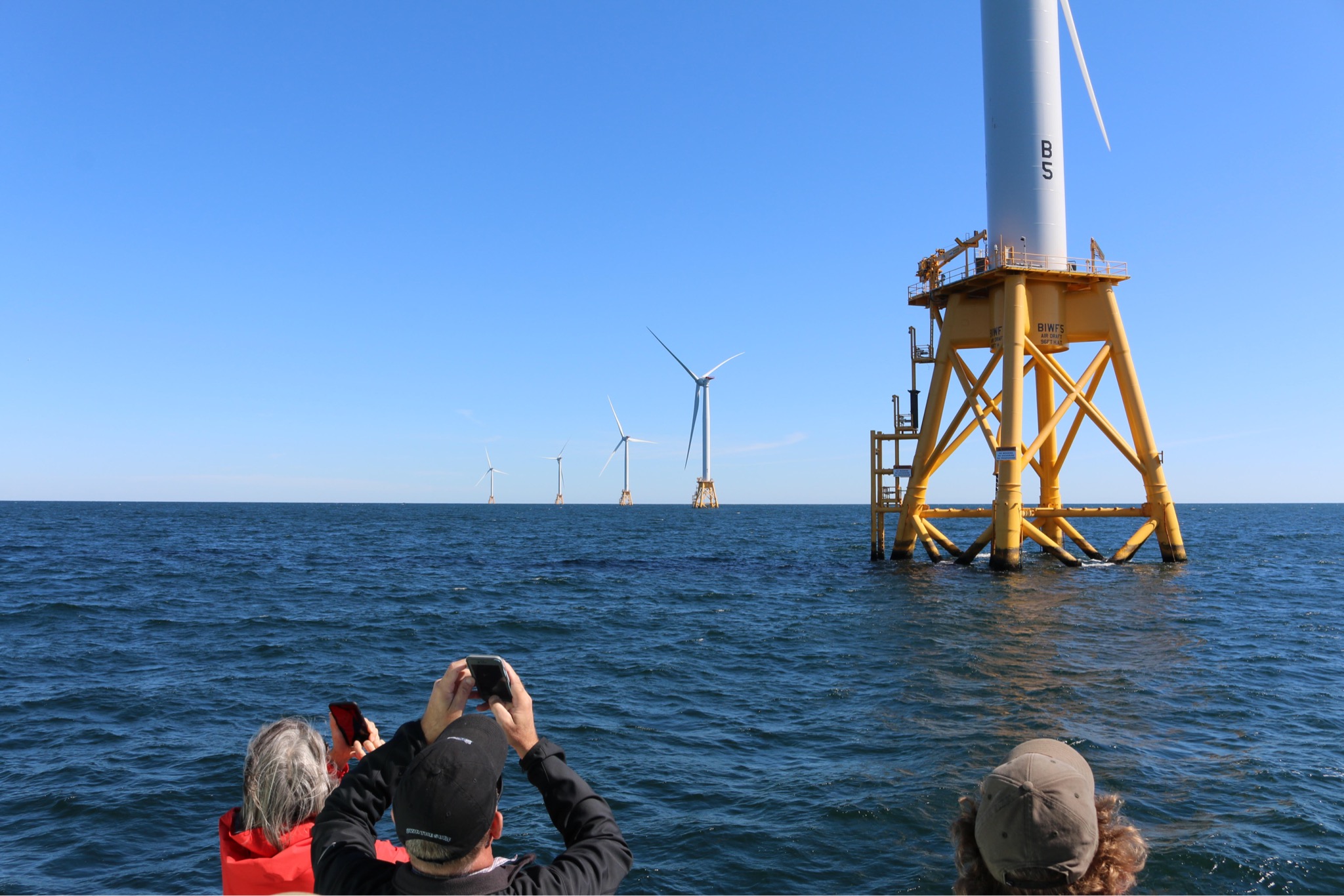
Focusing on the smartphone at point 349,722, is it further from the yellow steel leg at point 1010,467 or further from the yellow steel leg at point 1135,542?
the yellow steel leg at point 1135,542

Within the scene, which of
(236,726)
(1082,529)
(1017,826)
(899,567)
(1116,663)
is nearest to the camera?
(1017,826)

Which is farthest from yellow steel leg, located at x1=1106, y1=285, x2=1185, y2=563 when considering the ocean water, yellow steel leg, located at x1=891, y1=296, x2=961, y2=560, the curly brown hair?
the curly brown hair

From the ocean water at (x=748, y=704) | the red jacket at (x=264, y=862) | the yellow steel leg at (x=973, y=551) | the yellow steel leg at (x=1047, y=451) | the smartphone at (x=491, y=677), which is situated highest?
the yellow steel leg at (x=1047, y=451)

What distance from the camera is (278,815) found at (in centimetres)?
432

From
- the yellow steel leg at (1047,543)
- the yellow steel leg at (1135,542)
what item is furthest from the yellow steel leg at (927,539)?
the yellow steel leg at (1135,542)

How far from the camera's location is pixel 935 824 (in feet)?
29.1

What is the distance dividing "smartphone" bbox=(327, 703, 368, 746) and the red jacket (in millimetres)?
472

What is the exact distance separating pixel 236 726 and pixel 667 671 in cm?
782

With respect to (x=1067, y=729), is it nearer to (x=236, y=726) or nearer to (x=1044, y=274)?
(x=236, y=726)

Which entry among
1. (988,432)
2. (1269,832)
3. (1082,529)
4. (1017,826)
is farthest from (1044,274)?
(1082,529)

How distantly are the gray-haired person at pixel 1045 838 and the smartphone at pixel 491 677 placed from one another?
177 cm

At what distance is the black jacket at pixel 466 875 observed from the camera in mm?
2982

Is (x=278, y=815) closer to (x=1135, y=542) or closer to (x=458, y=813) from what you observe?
(x=458, y=813)

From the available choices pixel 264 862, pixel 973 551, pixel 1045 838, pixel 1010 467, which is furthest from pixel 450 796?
pixel 973 551
